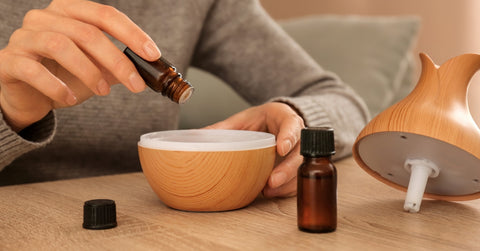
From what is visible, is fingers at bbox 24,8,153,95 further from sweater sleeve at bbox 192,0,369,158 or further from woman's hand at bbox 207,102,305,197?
sweater sleeve at bbox 192,0,369,158

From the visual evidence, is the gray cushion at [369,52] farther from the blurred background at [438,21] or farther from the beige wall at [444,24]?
the beige wall at [444,24]

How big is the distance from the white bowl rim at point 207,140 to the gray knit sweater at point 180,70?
310 millimetres

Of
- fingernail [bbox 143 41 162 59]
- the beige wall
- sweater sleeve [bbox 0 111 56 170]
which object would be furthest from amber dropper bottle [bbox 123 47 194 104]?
the beige wall

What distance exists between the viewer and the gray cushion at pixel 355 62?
1.72 m

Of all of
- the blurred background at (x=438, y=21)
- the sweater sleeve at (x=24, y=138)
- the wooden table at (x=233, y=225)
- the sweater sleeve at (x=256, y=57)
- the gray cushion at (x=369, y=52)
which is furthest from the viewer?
the blurred background at (x=438, y=21)

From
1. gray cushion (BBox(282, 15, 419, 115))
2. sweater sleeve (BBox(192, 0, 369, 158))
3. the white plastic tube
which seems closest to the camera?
the white plastic tube

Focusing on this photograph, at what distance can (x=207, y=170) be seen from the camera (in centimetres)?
57

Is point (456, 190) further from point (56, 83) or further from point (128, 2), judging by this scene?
point (128, 2)

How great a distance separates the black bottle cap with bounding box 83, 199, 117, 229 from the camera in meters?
0.52

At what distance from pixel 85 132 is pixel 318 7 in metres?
1.68

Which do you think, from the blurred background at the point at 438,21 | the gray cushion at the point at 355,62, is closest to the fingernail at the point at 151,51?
the gray cushion at the point at 355,62

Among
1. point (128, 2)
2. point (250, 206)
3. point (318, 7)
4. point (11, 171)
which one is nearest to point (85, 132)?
point (11, 171)

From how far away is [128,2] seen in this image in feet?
3.86

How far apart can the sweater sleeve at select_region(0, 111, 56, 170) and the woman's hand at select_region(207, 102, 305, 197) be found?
264 mm
